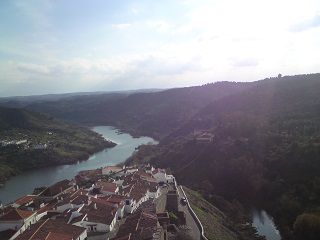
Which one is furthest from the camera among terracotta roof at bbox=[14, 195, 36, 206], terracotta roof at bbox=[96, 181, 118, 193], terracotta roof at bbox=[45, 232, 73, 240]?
terracotta roof at bbox=[96, 181, 118, 193]

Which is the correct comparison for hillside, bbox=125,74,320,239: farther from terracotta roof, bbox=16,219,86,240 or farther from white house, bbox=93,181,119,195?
terracotta roof, bbox=16,219,86,240

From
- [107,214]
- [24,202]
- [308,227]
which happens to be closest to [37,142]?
[24,202]

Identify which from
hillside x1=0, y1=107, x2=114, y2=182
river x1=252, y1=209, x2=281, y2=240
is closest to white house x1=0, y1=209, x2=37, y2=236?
river x1=252, y1=209, x2=281, y2=240

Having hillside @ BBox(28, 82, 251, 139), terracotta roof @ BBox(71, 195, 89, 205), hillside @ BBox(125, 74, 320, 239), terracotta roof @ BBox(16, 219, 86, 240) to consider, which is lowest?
hillside @ BBox(28, 82, 251, 139)

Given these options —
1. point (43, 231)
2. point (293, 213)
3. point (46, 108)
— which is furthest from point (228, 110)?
point (46, 108)

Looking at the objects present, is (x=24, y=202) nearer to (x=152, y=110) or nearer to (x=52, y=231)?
(x=52, y=231)

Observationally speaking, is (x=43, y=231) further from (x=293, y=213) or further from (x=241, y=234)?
(x=293, y=213)

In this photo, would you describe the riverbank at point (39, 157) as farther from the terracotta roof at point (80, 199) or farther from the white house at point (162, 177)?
the terracotta roof at point (80, 199)
